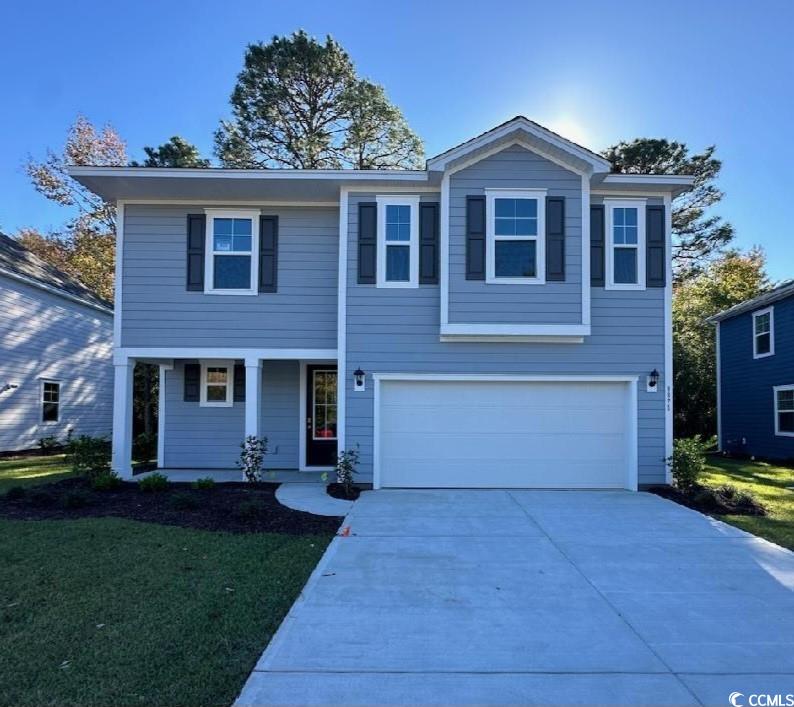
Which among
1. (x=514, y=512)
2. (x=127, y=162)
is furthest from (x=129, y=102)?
(x=514, y=512)

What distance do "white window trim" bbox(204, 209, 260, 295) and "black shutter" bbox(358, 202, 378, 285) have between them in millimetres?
2028

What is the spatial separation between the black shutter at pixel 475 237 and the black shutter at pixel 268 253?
140 inches

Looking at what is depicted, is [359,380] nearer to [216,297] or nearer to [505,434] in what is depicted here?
[505,434]

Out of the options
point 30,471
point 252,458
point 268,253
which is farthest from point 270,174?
point 30,471

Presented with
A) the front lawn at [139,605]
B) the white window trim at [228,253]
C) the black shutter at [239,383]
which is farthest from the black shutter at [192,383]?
the front lawn at [139,605]

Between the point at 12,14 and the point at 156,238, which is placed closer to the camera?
the point at 156,238

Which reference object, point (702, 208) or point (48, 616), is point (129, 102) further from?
point (702, 208)

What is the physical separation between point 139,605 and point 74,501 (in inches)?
176

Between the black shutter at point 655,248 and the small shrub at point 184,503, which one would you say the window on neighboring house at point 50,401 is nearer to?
the small shrub at point 184,503

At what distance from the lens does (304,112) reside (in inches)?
846

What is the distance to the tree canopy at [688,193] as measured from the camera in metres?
22.7

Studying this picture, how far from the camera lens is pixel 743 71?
13234 millimetres

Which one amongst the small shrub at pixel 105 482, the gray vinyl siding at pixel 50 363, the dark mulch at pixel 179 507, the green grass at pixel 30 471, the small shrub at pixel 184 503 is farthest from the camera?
the gray vinyl siding at pixel 50 363

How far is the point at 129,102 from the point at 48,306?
25.9ft
